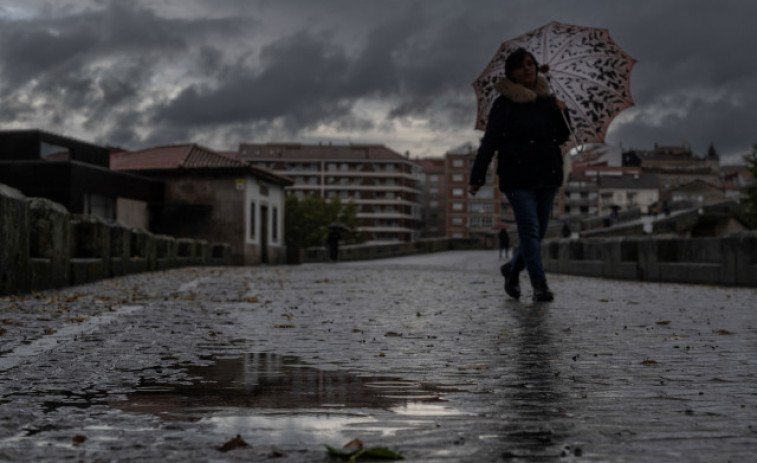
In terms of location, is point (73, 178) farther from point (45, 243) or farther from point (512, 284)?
point (512, 284)

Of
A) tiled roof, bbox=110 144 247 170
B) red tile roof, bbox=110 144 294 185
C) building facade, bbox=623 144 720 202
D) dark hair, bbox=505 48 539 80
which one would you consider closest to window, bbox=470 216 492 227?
building facade, bbox=623 144 720 202

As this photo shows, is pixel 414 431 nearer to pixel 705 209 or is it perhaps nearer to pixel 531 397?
pixel 531 397

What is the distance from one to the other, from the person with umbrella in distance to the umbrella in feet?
4.54

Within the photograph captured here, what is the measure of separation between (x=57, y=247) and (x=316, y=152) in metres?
134

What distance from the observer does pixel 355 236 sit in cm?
11900

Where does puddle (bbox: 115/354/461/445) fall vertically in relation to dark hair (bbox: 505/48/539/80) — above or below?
below

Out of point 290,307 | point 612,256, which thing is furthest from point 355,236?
point 290,307

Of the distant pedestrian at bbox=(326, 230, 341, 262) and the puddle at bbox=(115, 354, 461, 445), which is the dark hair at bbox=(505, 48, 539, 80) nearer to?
the puddle at bbox=(115, 354, 461, 445)

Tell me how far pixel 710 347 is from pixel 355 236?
113849 mm

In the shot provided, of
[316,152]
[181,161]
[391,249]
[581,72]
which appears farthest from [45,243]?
[316,152]

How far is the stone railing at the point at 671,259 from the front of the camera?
12.8 meters

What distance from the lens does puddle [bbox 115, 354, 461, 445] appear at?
286cm

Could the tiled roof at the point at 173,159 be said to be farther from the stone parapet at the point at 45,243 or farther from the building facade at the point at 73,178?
the stone parapet at the point at 45,243

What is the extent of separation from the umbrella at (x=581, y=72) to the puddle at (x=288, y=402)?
6004 mm
